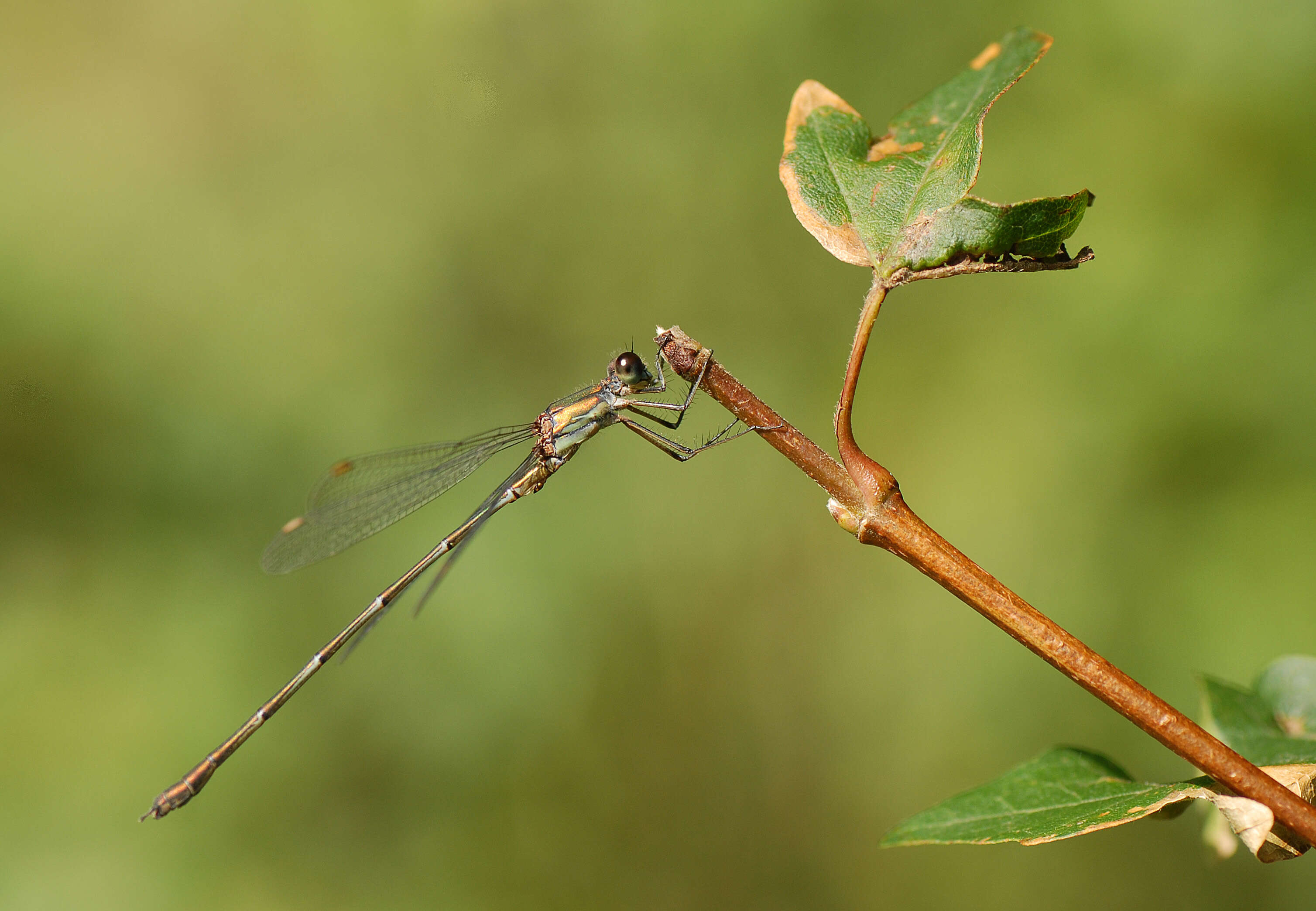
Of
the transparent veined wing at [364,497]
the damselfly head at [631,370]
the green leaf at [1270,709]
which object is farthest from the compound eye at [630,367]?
the green leaf at [1270,709]

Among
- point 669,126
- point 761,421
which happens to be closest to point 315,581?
point 669,126

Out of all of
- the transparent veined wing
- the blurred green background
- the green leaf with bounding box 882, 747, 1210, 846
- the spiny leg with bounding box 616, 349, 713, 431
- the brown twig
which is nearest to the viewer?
the brown twig

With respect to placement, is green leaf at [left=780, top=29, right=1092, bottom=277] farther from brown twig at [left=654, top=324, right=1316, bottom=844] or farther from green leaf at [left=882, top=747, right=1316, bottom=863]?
green leaf at [left=882, top=747, right=1316, bottom=863]

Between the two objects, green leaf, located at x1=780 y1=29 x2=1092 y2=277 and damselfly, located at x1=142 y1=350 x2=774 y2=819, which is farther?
damselfly, located at x1=142 y1=350 x2=774 y2=819

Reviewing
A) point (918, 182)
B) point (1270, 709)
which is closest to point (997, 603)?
point (918, 182)

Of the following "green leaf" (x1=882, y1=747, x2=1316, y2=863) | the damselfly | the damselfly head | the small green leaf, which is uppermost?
the damselfly

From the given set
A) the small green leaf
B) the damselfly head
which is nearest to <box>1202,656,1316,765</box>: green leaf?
the small green leaf

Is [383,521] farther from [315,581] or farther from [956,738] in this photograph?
[956,738]

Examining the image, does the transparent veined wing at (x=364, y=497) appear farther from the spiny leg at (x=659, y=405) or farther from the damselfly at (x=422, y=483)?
the spiny leg at (x=659, y=405)
